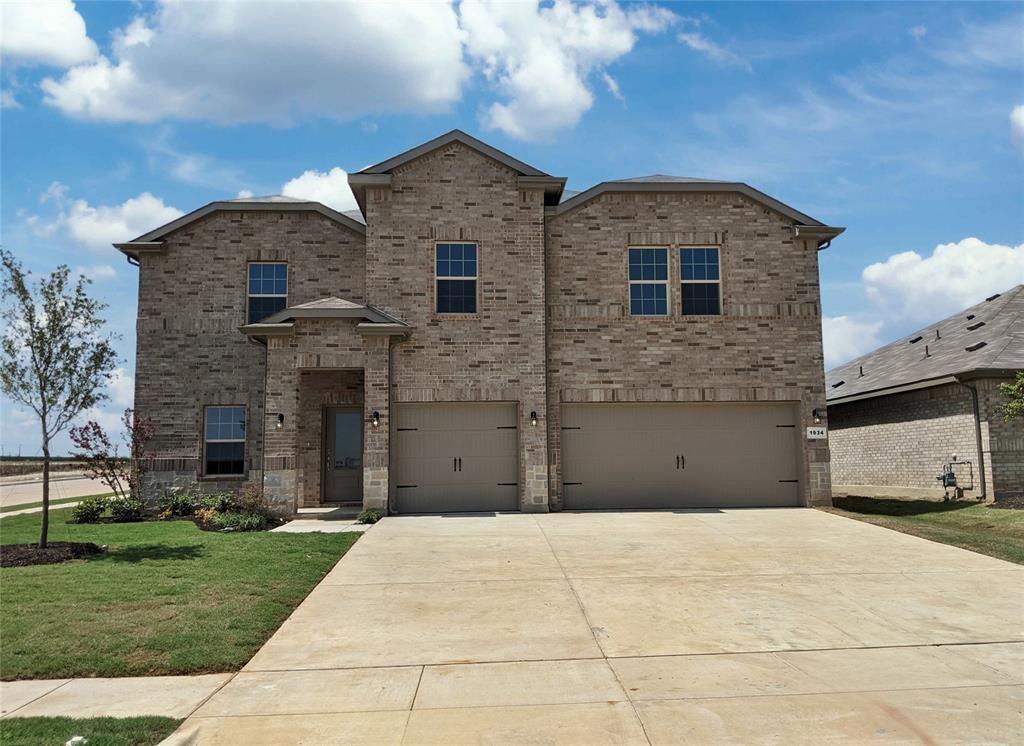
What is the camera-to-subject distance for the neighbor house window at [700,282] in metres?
17.8

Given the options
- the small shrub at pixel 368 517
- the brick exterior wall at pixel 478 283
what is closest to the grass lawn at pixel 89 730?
the small shrub at pixel 368 517

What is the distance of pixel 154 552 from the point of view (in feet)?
38.2

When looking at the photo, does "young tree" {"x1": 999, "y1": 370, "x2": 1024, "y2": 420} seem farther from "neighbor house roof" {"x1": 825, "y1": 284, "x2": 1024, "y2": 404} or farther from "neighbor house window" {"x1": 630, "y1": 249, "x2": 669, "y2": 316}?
"neighbor house window" {"x1": 630, "y1": 249, "x2": 669, "y2": 316}

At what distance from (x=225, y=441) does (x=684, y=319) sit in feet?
37.8

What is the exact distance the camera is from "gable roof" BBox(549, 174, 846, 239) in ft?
58.0

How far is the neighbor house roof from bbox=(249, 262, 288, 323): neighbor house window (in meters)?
15.4

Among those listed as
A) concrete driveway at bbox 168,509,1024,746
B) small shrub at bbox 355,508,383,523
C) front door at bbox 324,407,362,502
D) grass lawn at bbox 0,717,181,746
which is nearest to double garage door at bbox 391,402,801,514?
small shrub at bbox 355,508,383,523

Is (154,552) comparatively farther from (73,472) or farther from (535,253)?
(73,472)

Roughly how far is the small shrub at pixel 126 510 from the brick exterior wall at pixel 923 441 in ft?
61.9

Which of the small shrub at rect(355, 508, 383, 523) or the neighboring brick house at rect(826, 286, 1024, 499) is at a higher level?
the neighboring brick house at rect(826, 286, 1024, 499)

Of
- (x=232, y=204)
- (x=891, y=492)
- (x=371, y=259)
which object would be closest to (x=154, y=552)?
(x=371, y=259)

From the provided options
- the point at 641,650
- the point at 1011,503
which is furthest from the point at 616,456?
the point at 641,650

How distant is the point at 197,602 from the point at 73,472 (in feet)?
147

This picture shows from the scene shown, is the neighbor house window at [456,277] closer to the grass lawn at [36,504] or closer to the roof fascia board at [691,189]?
the roof fascia board at [691,189]
